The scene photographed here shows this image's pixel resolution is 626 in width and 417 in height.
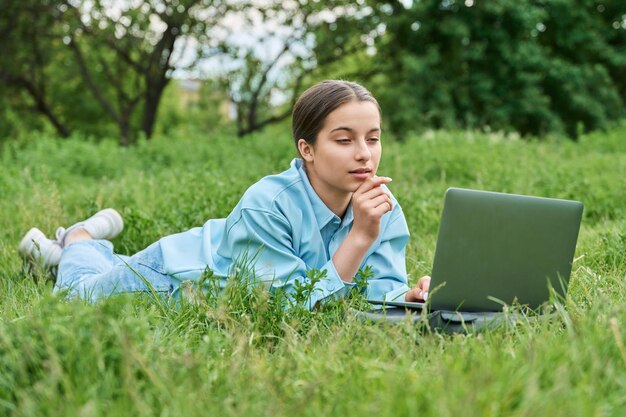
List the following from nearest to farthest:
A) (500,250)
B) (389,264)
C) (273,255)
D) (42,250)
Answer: (500,250) < (273,255) < (389,264) < (42,250)

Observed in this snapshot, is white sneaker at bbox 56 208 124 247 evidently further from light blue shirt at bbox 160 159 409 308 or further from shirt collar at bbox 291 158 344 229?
shirt collar at bbox 291 158 344 229

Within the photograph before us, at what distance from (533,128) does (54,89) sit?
14.7 meters

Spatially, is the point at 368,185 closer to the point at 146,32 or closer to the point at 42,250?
the point at 42,250

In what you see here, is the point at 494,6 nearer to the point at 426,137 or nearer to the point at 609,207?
the point at 426,137

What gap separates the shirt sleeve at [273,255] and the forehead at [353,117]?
0.50 metres

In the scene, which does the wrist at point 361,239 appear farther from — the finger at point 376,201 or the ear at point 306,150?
the ear at point 306,150

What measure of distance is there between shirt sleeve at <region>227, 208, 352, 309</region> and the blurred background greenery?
38.5 feet

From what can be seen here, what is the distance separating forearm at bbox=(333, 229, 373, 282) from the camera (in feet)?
10.3

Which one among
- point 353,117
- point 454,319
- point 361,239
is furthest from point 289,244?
point 454,319

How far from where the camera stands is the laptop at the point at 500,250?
2.54m

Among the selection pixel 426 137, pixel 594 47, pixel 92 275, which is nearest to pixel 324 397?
pixel 92 275

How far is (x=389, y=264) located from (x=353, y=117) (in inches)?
30.2

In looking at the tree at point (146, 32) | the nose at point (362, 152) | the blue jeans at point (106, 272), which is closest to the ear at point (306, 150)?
the nose at point (362, 152)

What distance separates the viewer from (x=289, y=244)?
326 centimetres
